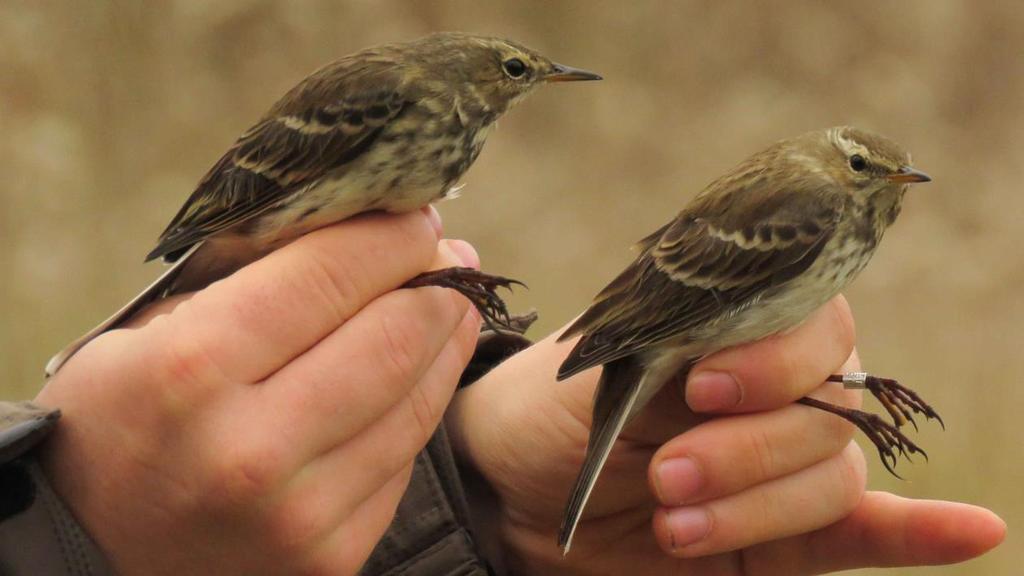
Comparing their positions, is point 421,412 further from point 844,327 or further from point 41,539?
point 844,327

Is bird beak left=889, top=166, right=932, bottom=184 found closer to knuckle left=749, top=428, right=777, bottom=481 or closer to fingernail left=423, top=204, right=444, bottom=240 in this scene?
knuckle left=749, top=428, right=777, bottom=481

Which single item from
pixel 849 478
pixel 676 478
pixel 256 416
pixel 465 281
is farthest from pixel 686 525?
pixel 256 416

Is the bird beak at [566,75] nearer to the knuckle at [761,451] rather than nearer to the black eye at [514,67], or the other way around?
the black eye at [514,67]

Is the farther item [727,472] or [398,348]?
[727,472]

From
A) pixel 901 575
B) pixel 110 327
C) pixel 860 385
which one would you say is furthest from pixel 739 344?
pixel 901 575

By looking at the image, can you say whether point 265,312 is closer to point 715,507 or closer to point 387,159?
point 387,159

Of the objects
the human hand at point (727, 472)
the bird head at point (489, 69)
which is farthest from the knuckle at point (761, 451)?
the bird head at point (489, 69)
